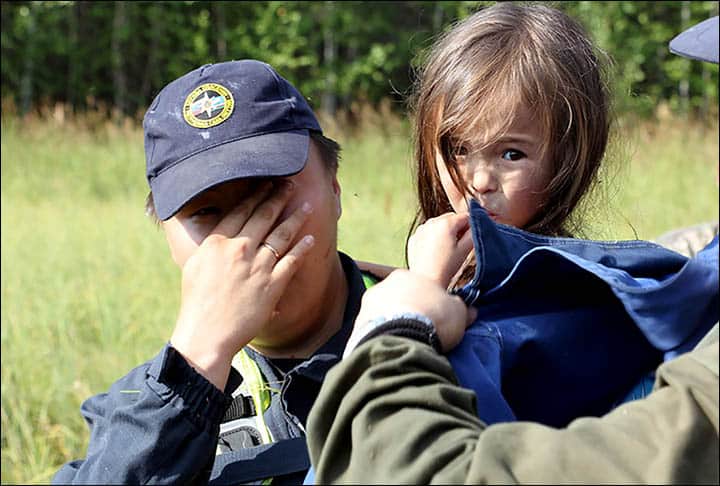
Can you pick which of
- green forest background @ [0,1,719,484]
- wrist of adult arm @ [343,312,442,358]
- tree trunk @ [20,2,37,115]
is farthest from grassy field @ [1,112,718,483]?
tree trunk @ [20,2,37,115]

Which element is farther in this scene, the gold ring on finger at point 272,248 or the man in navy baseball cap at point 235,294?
the gold ring on finger at point 272,248

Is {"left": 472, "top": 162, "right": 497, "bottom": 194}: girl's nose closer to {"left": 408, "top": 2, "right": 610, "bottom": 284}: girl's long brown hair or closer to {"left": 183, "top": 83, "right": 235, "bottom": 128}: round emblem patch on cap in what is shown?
{"left": 408, "top": 2, "right": 610, "bottom": 284}: girl's long brown hair

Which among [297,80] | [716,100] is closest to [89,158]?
[297,80]

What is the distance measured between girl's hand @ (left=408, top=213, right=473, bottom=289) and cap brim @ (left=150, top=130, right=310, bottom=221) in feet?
1.26

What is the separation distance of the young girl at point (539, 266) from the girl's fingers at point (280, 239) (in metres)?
0.31

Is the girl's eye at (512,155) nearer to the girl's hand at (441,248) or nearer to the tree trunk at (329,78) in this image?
the girl's hand at (441,248)

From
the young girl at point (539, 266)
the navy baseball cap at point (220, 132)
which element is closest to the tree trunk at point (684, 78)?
the young girl at point (539, 266)

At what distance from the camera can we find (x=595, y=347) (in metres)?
1.57

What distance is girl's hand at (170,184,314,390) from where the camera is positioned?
6.39 ft

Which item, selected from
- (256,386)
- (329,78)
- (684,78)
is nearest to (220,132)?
(256,386)

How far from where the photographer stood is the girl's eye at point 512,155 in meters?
2.35

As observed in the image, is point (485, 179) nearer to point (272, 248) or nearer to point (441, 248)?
point (272, 248)

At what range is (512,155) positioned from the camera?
235 centimetres

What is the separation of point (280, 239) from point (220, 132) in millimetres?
246
